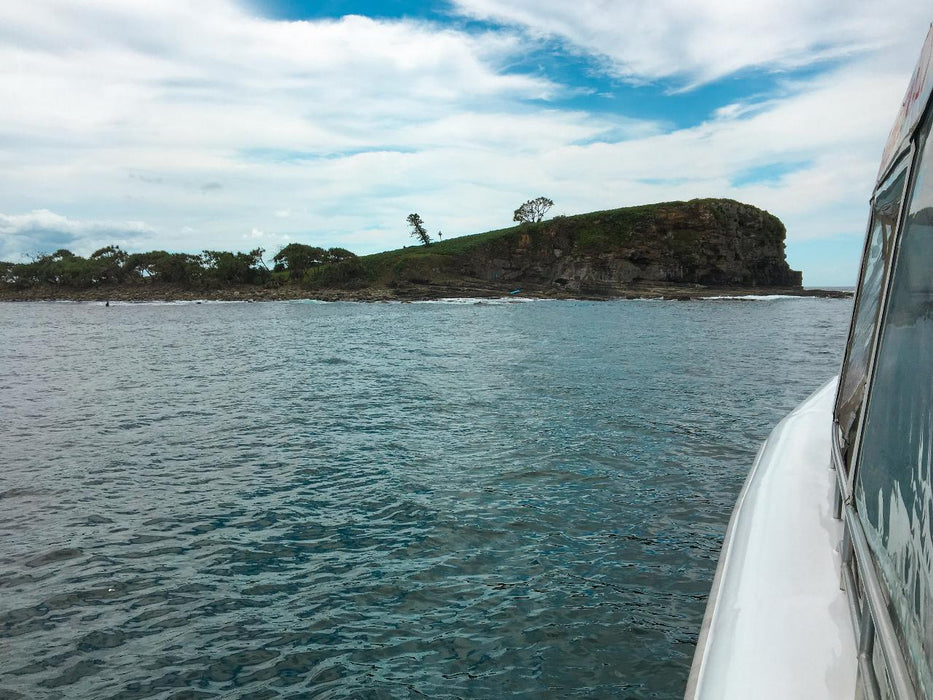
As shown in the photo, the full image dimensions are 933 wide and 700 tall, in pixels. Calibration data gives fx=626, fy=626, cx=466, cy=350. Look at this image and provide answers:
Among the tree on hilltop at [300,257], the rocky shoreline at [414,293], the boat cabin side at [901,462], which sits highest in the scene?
the tree on hilltop at [300,257]

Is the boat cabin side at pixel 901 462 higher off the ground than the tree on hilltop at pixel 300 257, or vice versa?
the tree on hilltop at pixel 300 257

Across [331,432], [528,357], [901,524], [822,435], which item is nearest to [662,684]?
[822,435]

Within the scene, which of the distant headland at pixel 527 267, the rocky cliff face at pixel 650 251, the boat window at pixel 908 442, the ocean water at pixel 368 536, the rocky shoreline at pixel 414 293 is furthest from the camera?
the rocky cliff face at pixel 650 251

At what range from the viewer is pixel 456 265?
11444cm

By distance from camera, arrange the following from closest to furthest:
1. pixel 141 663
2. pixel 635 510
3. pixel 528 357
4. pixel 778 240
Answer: pixel 141 663, pixel 635 510, pixel 528 357, pixel 778 240

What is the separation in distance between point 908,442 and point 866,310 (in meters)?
2.67

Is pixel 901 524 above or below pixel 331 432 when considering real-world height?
above

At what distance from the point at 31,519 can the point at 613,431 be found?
9.06 m

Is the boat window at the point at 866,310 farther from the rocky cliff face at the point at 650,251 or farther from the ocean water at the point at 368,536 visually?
the rocky cliff face at the point at 650,251

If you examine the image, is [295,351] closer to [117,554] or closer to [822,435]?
[117,554]

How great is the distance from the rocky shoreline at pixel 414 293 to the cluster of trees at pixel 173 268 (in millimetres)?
2563

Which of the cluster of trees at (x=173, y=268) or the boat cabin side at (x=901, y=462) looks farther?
the cluster of trees at (x=173, y=268)

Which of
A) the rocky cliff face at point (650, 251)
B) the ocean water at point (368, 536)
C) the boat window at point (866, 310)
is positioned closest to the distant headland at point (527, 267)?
the rocky cliff face at point (650, 251)

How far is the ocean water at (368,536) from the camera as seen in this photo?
4.86 m
